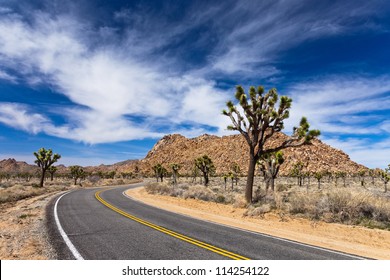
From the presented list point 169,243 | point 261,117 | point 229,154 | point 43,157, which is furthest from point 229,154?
point 169,243

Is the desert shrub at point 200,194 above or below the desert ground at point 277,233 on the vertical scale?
above

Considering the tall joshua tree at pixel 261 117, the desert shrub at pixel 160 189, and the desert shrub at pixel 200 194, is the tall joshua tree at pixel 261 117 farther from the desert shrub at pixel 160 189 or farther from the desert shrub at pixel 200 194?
the desert shrub at pixel 160 189

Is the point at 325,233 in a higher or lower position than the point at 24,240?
higher

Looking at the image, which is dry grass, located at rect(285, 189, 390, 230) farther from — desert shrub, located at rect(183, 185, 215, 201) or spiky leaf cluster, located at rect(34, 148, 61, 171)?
spiky leaf cluster, located at rect(34, 148, 61, 171)

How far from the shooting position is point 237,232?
11.2 meters

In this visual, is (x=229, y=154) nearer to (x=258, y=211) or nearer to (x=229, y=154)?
(x=229, y=154)

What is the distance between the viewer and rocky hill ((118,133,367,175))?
4202 inches

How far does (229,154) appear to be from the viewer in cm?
12888

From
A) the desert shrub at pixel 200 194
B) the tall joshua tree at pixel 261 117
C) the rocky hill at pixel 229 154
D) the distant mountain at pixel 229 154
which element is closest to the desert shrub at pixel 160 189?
the desert shrub at pixel 200 194

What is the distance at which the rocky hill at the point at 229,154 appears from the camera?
350ft

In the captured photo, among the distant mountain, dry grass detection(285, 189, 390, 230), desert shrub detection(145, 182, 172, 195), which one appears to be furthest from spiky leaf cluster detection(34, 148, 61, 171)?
the distant mountain

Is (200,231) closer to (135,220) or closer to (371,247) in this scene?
(135,220)
